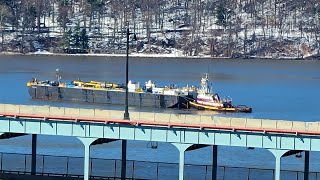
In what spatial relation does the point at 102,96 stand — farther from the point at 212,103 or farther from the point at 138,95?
the point at 212,103

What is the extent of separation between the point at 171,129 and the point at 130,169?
1694 cm

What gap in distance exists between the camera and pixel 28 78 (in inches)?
7761

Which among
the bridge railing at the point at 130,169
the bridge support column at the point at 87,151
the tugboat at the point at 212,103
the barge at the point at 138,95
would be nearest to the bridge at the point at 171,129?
the bridge support column at the point at 87,151

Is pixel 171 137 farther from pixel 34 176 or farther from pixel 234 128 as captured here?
pixel 34 176

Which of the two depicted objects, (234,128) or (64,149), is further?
(64,149)

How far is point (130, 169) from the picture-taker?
88812 mm

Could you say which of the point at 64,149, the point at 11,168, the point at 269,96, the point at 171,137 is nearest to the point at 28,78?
the point at 269,96

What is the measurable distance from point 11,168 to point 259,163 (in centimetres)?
1791

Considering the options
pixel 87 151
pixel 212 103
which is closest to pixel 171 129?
pixel 87 151

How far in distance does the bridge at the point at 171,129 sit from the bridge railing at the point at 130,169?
8.16m

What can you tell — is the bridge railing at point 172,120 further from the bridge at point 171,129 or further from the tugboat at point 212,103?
the tugboat at point 212,103

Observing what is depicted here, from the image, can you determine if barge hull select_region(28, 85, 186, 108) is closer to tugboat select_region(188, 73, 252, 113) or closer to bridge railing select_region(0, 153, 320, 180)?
tugboat select_region(188, 73, 252, 113)

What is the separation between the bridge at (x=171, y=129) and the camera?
71.0 m

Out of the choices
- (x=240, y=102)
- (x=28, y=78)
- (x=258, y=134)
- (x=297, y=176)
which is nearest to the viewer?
(x=258, y=134)
